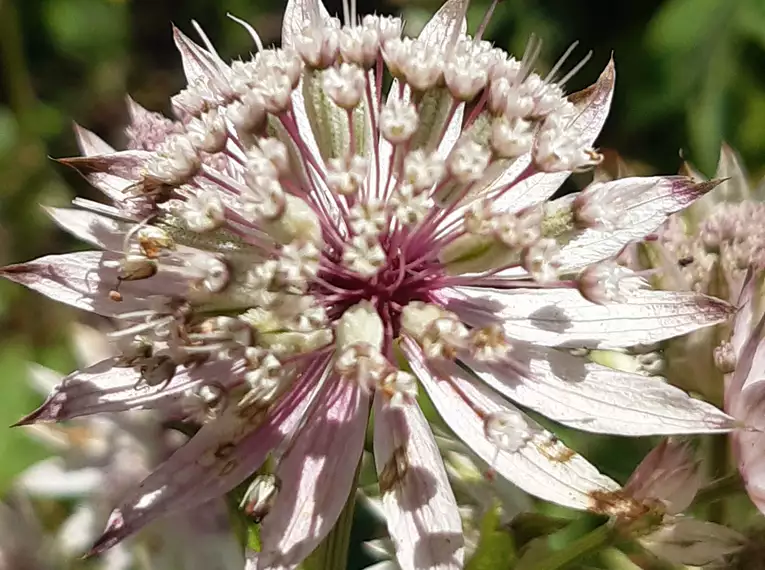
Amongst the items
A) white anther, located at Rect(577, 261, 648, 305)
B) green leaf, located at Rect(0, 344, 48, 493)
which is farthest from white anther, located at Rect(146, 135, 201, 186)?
green leaf, located at Rect(0, 344, 48, 493)

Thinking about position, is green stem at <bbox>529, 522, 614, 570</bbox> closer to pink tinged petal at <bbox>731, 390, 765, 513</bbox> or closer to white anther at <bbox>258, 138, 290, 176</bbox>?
pink tinged petal at <bbox>731, 390, 765, 513</bbox>

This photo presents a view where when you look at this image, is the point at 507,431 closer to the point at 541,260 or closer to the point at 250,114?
the point at 541,260

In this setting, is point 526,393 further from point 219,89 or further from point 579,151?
point 219,89

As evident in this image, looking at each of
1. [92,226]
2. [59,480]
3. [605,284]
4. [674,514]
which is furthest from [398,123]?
[59,480]

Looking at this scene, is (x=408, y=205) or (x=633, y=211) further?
(x=633, y=211)

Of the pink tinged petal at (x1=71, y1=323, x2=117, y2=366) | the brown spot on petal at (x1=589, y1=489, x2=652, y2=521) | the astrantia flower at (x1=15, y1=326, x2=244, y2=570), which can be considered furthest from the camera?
the pink tinged petal at (x1=71, y1=323, x2=117, y2=366)

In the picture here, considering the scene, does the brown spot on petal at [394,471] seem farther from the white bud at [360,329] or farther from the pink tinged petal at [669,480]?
the pink tinged petal at [669,480]

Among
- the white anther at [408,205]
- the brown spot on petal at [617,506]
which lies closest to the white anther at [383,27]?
the white anther at [408,205]
